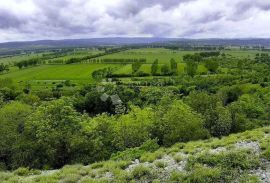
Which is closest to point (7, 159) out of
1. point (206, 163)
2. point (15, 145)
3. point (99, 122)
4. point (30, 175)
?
point (15, 145)

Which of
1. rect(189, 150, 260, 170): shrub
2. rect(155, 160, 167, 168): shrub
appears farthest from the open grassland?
rect(189, 150, 260, 170): shrub

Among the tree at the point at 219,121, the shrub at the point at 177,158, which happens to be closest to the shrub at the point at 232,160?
the shrub at the point at 177,158

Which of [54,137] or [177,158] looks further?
[54,137]

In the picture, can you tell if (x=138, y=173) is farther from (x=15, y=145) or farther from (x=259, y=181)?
(x=15, y=145)

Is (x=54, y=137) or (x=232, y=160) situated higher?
(x=232, y=160)

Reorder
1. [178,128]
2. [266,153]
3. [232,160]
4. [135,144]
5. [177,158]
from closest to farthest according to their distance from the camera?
1. [232,160]
2. [266,153]
3. [177,158]
4. [135,144]
5. [178,128]

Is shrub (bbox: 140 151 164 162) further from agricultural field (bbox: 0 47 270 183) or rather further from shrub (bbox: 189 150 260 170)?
shrub (bbox: 189 150 260 170)

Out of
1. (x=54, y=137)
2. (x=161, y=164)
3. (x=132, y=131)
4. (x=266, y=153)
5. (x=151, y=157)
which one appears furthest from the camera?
(x=132, y=131)

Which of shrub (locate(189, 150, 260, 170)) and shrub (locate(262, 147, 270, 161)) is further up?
shrub (locate(262, 147, 270, 161))

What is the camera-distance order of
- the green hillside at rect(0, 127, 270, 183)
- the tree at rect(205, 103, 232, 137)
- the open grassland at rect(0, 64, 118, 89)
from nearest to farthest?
the green hillside at rect(0, 127, 270, 183)
the tree at rect(205, 103, 232, 137)
the open grassland at rect(0, 64, 118, 89)

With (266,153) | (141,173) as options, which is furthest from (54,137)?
(266,153)

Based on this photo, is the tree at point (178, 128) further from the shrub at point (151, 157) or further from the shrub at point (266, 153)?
the shrub at point (266, 153)

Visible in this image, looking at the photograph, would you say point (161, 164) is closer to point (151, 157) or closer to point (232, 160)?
point (151, 157)
